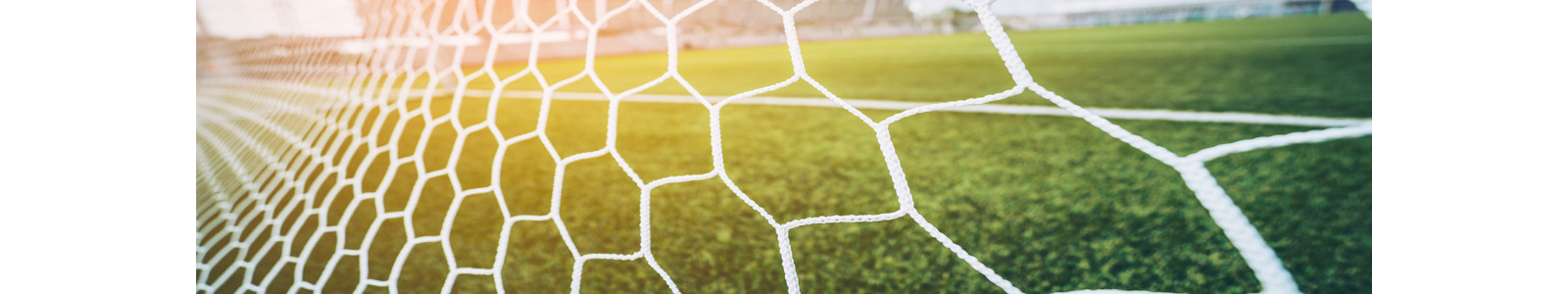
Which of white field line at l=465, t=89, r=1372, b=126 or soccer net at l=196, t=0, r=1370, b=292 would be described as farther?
white field line at l=465, t=89, r=1372, b=126

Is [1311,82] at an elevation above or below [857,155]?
above

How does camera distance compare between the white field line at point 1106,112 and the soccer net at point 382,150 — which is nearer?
the soccer net at point 382,150

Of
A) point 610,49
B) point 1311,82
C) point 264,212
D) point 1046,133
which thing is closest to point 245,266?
point 264,212

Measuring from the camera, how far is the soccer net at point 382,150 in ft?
1.47

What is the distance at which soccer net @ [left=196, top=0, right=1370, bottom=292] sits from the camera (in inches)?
17.7

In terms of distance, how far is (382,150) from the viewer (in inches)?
37.5

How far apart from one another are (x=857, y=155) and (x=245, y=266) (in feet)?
2.87

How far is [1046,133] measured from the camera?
1327 mm

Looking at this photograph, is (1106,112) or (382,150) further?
(1106,112)
